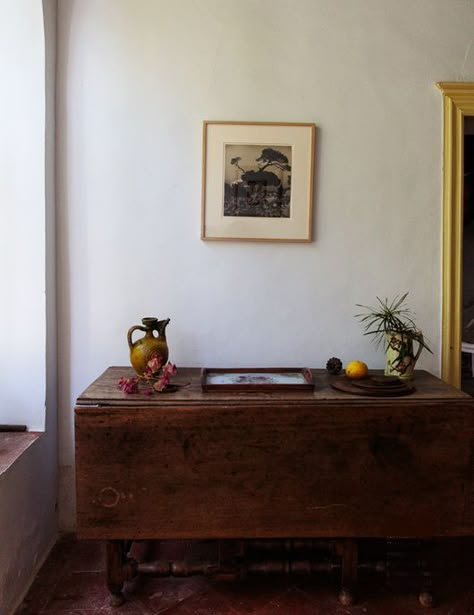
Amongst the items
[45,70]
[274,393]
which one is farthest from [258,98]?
[274,393]

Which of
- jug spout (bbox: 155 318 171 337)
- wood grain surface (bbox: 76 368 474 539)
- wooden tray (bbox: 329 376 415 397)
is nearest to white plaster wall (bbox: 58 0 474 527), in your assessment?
jug spout (bbox: 155 318 171 337)

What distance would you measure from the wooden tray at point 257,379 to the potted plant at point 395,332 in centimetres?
37

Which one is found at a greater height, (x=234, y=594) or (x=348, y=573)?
(x=348, y=573)

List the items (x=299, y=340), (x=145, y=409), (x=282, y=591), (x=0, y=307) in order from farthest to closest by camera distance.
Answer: (x=299, y=340) → (x=0, y=307) → (x=282, y=591) → (x=145, y=409)

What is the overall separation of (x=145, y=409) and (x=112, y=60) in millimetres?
1612

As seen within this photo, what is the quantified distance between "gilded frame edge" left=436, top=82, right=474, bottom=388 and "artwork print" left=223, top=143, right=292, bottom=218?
746mm

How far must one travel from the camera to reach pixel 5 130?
7.00 feet

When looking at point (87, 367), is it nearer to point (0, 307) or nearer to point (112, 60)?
point (0, 307)

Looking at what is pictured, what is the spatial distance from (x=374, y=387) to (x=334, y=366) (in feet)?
0.91

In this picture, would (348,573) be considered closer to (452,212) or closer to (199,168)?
(452,212)

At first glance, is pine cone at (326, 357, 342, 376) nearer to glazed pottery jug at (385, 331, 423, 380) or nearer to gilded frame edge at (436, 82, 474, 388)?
glazed pottery jug at (385, 331, 423, 380)

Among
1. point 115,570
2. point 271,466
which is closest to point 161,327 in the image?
point 271,466

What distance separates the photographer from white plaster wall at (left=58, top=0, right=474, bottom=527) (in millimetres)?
2223

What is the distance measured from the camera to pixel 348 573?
193cm
